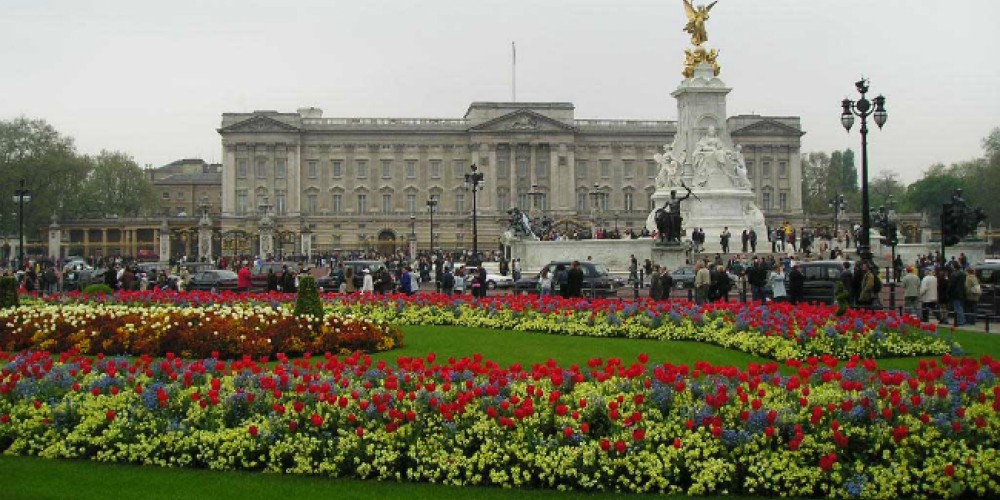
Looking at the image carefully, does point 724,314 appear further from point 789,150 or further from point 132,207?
point 132,207

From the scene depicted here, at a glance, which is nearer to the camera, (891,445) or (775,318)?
(891,445)

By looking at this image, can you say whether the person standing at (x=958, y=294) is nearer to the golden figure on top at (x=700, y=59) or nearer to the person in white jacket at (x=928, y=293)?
the person in white jacket at (x=928, y=293)

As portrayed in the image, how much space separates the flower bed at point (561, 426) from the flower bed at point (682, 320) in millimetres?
4835

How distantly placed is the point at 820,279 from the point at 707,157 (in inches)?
854

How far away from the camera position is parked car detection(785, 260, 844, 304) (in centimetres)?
2692

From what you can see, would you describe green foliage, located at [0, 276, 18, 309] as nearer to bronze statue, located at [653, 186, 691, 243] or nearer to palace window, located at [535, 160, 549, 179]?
bronze statue, located at [653, 186, 691, 243]

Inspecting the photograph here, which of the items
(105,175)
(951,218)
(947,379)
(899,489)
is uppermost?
(105,175)

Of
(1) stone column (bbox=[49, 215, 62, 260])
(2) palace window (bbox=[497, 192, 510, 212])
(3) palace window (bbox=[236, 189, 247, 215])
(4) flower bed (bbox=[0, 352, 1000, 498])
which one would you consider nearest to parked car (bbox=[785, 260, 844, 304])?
(4) flower bed (bbox=[0, 352, 1000, 498])

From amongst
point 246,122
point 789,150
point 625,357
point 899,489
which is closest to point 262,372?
point 625,357

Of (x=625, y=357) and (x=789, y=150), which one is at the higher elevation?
(x=789, y=150)

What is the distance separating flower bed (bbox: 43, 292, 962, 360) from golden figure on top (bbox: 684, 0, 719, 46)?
30438 mm

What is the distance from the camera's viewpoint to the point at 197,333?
56.4 ft

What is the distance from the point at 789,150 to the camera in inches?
4269

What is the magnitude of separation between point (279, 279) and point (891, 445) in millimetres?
26056
